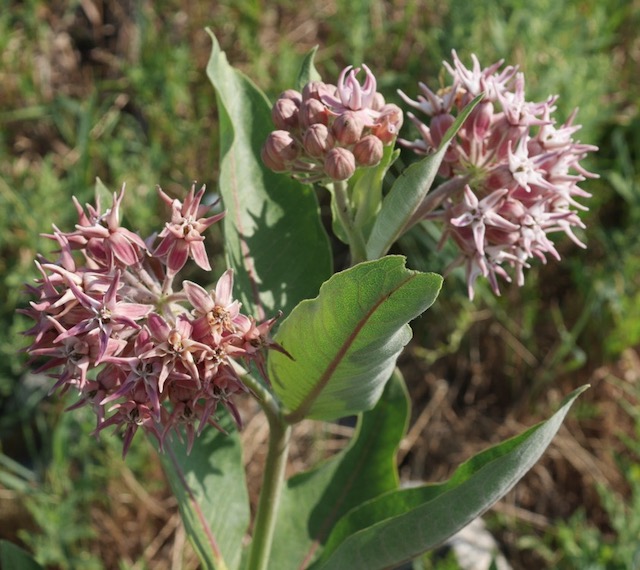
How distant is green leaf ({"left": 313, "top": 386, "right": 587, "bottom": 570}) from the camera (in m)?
1.13

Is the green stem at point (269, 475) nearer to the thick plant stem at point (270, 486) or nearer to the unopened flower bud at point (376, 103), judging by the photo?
the thick plant stem at point (270, 486)

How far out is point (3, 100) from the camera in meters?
3.12

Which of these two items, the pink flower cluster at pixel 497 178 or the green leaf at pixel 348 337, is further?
the pink flower cluster at pixel 497 178

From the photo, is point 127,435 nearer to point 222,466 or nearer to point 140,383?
point 140,383

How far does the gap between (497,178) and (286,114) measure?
0.33 m

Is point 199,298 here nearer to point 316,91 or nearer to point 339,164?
point 339,164

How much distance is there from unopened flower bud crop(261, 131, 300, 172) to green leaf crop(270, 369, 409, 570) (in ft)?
2.00

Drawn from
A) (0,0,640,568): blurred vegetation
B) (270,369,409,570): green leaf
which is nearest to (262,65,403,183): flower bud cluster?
→ (270,369,409,570): green leaf

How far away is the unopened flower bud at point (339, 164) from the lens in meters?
1.16

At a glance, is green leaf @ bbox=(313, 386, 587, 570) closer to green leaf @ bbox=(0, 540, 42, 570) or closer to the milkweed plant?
the milkweed plant

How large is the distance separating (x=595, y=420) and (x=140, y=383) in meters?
1.97

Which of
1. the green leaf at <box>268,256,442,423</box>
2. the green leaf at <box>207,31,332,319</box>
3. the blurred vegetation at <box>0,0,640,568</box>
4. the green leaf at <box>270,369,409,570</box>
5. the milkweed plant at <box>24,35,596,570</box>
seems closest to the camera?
the green leaf at <box>268,256,442,423</box>

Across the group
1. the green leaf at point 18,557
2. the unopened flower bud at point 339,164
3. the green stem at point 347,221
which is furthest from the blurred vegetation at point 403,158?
the unopened flower bud at point 339,164

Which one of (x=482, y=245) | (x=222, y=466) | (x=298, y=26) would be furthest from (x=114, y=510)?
(x=298, y=26)
